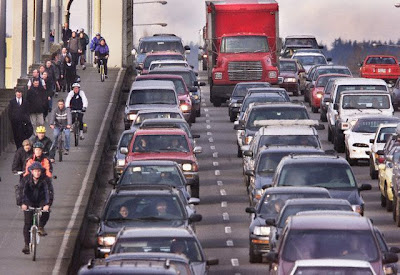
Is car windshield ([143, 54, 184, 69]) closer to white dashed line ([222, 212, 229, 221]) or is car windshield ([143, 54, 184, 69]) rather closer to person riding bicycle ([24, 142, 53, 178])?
white dashed line ([222, 212, 229, 221])

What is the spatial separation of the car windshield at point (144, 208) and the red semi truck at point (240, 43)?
35212mm

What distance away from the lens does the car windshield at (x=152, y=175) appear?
33625 mm

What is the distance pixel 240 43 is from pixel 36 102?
2129cm

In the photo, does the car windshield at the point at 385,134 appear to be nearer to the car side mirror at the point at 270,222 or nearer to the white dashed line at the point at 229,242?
the white dashed line at the point at 229,242

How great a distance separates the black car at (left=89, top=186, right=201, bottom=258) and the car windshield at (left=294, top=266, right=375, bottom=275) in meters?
6.56

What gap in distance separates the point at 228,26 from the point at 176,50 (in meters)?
13.5

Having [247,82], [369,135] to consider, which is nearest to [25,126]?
[369,135]

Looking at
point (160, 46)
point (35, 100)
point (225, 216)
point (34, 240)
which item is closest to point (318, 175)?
point (225, 216)

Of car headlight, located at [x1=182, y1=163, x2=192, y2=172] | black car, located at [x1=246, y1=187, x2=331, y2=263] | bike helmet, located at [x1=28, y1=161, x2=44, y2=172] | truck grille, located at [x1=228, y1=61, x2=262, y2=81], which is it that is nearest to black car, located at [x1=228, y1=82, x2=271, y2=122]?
truck grille, located at [x1=228, y1=61, x2=262, y2=81]

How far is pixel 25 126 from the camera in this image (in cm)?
4150

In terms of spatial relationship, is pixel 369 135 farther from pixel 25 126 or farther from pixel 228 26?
pixel 228 26

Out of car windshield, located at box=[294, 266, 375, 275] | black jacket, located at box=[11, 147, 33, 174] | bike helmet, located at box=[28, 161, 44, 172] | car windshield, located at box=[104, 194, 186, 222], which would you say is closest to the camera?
car windshield, located at box=[294, 266, 375, 275]

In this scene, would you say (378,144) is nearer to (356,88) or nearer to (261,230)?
(356,88)

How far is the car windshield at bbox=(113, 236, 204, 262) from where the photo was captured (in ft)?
77.7
